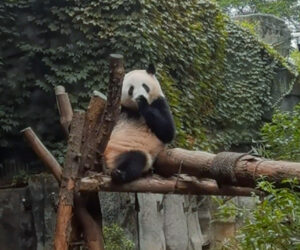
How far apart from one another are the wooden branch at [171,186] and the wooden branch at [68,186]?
100 millimetres

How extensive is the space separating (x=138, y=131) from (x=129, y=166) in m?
0.44

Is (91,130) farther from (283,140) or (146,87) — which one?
(283,140)

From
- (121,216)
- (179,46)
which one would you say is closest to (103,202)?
(121,216)

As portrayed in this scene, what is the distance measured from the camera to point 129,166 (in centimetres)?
347

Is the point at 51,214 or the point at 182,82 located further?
the point at 182,82

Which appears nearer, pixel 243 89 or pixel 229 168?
pixel 229 168

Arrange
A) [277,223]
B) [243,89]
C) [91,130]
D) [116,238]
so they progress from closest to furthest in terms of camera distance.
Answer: [277,223]
[91,130]
[116,238]
[243,89]

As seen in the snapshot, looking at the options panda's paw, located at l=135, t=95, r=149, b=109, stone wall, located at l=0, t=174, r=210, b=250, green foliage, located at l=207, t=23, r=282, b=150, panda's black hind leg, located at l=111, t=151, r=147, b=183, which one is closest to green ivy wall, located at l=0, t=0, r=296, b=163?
stone wall, located at l=0, t=174, r=210, b=250

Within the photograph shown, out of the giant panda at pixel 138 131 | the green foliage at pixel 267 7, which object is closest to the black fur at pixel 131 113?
the giant panda at pixel 138 131

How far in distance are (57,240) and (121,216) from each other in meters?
2.63

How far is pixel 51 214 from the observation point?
5840 millimetres

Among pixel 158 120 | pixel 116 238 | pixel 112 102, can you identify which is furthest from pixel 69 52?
pixel 112 102

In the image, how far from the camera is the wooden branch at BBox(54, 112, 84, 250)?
3197 mm

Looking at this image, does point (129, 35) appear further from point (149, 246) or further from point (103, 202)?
point (149, 246)
